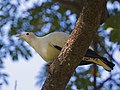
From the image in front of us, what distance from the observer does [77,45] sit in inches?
99.1

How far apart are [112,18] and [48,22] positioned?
117cm

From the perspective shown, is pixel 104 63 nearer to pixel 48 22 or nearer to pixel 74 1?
pixel 74 1

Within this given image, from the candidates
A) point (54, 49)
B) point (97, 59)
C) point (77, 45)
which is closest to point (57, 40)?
point (54, 49)

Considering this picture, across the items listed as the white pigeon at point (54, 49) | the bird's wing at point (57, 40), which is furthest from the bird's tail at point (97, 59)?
the bird's wing at point (57, 40)

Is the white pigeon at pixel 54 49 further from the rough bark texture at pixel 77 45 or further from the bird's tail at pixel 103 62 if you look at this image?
the rough bark texture at pixel 77 45

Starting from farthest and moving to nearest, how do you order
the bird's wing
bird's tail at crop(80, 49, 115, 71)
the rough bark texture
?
the bird's wing → bird's tail at crop(80, 49, 115, 71) → the rough bark texture

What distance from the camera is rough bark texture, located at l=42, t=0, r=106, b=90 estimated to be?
2451 mm

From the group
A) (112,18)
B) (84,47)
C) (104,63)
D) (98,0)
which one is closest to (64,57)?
(84,47)

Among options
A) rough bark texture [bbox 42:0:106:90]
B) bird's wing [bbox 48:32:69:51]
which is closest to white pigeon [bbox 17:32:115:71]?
bird's wing [bbox 48:32:69:51]

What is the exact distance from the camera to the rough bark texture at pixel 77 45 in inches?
96.5

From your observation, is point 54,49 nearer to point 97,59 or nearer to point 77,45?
point 97,59

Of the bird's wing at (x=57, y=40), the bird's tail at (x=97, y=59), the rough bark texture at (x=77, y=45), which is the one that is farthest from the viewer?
the bird's wing at (x=57, y=40)

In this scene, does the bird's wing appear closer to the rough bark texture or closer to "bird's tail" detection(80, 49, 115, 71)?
"bird's tail" detection(80, 49, 115, 71)

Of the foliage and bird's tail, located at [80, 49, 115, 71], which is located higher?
the foliage
